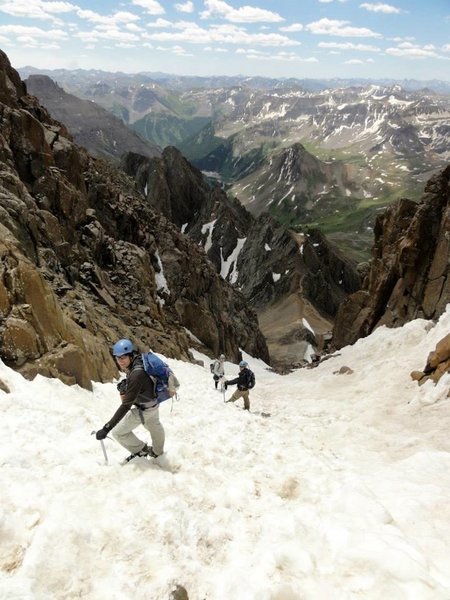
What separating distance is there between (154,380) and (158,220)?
60.4m

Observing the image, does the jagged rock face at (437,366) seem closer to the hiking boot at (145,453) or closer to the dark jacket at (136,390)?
the hiking boot at (145,453)

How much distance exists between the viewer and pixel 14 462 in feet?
28.6

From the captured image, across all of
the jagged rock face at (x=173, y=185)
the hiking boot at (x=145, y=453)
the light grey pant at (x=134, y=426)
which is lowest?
the jagged rock face at (x=173, y=185)

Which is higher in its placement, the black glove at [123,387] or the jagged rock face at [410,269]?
the black glove at [123,387]

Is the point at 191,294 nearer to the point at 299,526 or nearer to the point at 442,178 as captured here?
A: the point at 442,178

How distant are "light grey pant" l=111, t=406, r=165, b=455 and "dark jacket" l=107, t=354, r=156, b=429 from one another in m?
0.31

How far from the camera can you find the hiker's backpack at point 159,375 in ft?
32.0

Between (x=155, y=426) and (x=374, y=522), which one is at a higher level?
(x=155, y=426)

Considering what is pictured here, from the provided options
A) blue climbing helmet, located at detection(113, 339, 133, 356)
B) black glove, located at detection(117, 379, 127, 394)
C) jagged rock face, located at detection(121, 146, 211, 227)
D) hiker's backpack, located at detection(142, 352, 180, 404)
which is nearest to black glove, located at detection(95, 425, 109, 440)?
black glove, located at detection(117, 379, 127, 394)

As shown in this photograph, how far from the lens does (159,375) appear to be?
984 centimetres

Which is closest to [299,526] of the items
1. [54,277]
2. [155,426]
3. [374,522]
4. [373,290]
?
[374,522]

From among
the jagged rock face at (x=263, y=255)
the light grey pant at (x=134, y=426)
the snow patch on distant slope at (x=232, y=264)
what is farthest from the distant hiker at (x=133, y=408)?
the snow patch on distant slope at (x=232, y=264)

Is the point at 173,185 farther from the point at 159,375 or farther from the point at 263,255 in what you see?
the point at 159,375

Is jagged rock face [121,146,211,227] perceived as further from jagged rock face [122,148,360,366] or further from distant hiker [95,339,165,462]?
distant hiker [95,339,165,462]
